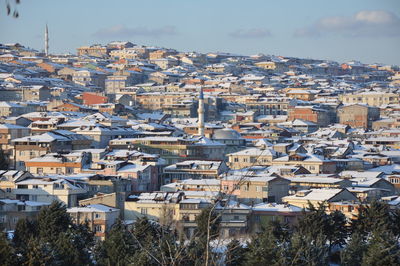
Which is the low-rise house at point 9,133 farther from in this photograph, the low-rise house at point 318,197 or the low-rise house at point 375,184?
the low-rise house at point 375,184

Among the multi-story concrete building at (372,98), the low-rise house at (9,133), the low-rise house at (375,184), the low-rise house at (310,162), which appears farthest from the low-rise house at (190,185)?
the multi-story concrete building at (372,98)

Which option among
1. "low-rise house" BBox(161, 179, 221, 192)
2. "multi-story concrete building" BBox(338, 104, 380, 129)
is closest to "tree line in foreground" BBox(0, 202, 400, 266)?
"low-rise house" BBox(161, 179, 221, 192)

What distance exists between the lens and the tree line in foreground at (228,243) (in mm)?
21203

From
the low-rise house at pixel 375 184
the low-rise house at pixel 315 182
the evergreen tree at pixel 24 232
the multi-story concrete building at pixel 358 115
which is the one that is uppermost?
the evergreen tree at pixel 24 232

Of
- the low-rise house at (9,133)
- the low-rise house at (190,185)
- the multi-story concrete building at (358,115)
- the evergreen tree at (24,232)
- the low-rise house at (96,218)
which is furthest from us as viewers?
the multi-story concrete building at (358,115)

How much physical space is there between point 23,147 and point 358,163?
1197 centimetres

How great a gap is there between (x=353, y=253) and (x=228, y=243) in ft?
10.2

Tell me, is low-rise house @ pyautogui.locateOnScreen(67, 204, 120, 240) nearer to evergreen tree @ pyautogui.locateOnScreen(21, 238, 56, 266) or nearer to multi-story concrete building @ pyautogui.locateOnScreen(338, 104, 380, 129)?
evergreen tree @ pyautogui.locateOnScreen(21, 238, 56, 266)

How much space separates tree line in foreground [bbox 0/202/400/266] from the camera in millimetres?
21203

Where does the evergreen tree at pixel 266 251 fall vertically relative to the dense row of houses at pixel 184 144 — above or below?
above

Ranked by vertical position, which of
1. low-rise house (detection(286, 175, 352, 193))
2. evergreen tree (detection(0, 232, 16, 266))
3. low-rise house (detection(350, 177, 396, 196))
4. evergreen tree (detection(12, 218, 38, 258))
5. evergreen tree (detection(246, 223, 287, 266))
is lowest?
low-rise house (detection(350, 177, 396, 196))

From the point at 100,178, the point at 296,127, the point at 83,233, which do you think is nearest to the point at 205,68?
the point at 296,127

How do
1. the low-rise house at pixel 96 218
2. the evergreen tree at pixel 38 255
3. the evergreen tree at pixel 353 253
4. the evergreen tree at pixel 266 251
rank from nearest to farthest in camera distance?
the evergreen tree at pixel 38 255
the evergreen tree at pixel 266 251
the evergreen tree at pixel 353 253
the low-rise house at pixel 96 218

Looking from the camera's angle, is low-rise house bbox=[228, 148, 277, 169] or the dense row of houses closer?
the dense row of houses
